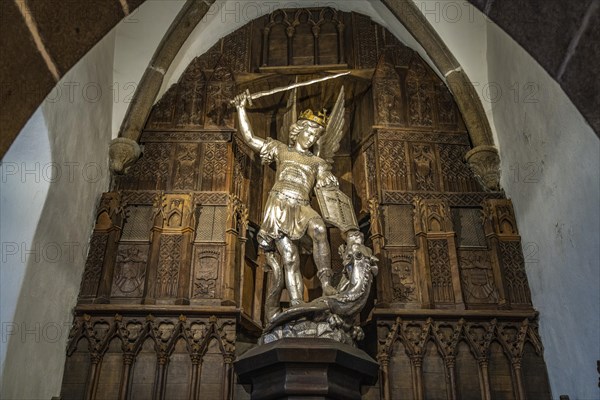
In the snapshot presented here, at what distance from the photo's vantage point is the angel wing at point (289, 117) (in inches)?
269

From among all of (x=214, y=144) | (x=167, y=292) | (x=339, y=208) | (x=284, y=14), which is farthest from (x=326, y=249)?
(x=284, y=14)

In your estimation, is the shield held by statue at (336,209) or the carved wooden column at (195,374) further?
the shield held by statue at (336,209)

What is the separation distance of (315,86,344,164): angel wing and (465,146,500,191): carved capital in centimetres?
143

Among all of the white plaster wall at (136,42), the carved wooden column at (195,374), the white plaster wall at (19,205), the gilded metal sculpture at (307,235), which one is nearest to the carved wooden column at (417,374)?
the gilded metal sculpture at (307,235)

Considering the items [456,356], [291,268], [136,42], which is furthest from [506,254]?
[136,42]

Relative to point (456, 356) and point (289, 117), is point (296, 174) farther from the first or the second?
point (456, 356)

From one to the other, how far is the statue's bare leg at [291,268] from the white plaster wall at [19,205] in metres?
2.06

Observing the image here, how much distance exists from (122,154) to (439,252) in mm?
3451

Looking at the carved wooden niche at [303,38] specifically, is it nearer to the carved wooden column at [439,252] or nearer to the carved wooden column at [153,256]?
the carved wooden column at [439,252]

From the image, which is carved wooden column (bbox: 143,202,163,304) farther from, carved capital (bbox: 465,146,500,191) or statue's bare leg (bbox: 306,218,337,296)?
carved capital (bbox: 465,146,500,191)

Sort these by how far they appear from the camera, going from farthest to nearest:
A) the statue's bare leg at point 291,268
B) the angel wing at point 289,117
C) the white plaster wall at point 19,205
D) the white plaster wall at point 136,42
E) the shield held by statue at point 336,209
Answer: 1. the white plaster wall at point 136,42
2. the angel wing at point 289,117
3. the shield held by statue at point 336,209
4. the statue's bare leg at point 291,268
5. the white plaster wall at point 19,205

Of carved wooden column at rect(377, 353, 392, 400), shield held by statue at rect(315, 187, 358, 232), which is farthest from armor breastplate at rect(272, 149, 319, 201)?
carved wooden column at rect(377, 353, 392, 400)

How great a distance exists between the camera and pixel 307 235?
5715mm

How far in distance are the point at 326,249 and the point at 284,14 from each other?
12.4 ft
